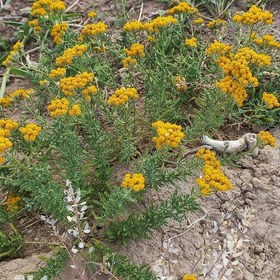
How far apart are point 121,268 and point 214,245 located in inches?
28.7

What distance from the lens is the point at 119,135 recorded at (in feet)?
11.5

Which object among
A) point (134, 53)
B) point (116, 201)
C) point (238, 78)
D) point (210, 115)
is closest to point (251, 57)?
point (238, 78)

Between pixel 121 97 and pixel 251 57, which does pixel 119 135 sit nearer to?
pixel 121 97

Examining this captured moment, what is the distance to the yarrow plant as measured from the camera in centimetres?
285

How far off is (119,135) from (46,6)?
130 centimetres

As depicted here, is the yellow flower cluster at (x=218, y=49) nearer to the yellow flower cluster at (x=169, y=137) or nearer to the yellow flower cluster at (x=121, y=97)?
the yellow flower cluster at (x=121, y=97)

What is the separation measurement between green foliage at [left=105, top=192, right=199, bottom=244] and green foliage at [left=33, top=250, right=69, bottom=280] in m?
0.31

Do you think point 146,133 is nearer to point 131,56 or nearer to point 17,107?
point 131,56

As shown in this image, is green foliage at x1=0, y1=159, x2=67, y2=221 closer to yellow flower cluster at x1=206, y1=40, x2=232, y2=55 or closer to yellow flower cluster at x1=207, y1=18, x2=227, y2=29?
yellow flower cluster at x1=206, y1=40, x2=232, y2=55

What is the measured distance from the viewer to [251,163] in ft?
12.2

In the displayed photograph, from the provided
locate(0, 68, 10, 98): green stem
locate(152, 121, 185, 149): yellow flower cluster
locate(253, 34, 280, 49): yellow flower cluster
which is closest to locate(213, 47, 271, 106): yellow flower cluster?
locate(152, 121, 185, 149): yellow flower cluster

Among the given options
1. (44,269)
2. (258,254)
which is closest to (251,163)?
(258,254)

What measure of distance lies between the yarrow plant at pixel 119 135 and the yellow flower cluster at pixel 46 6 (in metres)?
0.01

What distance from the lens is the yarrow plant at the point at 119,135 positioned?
2854 millimetres
